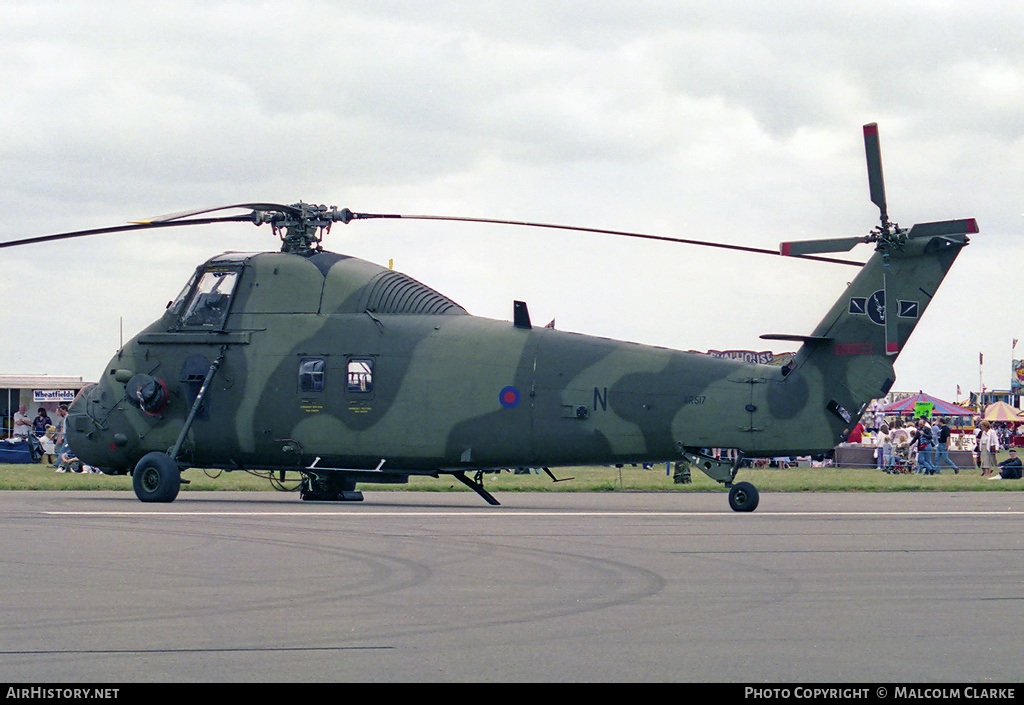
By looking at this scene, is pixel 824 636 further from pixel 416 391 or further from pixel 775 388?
pixel 416 391

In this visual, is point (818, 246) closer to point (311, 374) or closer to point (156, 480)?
point (311, 374)

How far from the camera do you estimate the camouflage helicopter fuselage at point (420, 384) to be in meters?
19.2

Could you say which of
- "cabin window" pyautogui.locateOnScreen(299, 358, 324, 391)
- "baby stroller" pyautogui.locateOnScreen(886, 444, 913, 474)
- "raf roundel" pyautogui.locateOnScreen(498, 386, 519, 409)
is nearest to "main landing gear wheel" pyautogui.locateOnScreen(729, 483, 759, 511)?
"raf roundel" pyautogui.locateOnScreen(498, 386, 519, 409)

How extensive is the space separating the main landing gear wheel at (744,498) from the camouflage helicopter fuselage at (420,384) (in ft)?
1.38

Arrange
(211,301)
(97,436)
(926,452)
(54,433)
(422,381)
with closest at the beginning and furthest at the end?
(422,381) → (211,301) → (97,436) → (926,452) → (54,433)

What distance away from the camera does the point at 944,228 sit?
61.9 ft

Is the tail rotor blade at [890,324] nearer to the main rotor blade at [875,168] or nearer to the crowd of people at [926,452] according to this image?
the main rotor blade at [875,168]

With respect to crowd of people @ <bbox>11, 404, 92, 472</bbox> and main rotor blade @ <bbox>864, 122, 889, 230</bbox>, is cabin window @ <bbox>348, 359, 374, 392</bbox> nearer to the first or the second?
main rotor blade @ <bbox>864, 122, 889, 230</bbox>

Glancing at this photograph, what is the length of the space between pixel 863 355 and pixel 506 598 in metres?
11.6

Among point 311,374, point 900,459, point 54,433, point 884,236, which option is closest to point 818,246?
point 884,236

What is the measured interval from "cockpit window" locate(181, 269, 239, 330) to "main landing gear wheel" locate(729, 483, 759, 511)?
954cm

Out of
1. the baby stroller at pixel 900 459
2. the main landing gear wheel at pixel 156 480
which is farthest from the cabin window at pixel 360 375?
the baby stroller at pixel 900 459

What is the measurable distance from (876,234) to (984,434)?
23419 mm

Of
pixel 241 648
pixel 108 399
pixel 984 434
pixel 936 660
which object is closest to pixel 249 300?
pixel 108 399
